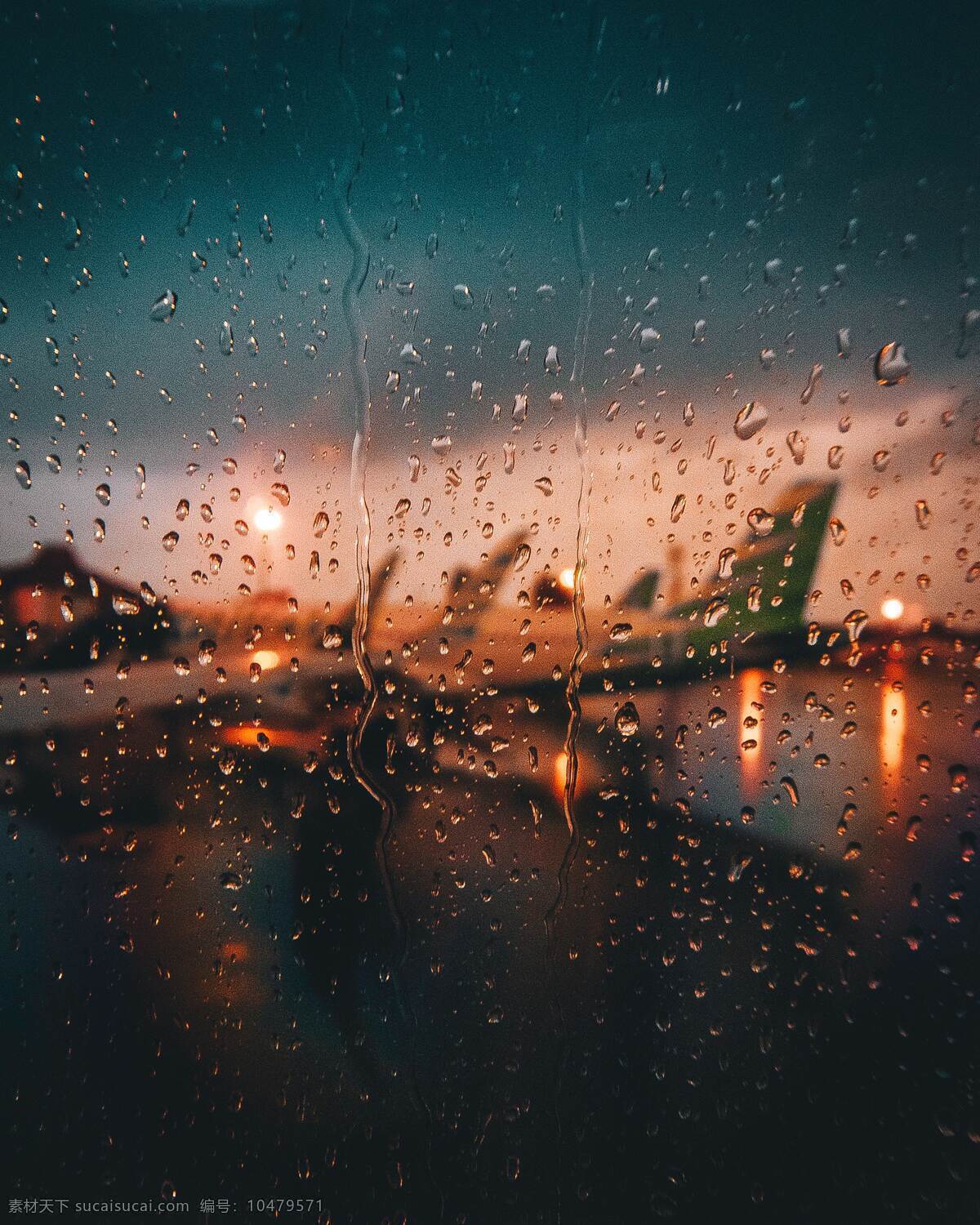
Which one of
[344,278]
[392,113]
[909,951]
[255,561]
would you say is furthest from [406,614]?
[909,951]

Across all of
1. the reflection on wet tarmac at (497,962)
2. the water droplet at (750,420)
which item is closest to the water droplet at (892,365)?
the water droplet at (750,420)

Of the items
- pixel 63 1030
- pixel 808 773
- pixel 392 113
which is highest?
pixel 392 113

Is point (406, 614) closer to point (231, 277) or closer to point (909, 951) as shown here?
point (231, 277)

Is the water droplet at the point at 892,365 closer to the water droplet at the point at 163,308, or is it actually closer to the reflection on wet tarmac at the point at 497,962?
the reflection on wet tarmac at the point at 497,962

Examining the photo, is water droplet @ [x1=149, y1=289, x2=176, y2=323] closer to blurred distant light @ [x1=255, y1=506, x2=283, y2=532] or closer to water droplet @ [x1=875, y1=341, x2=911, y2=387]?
blurred distant light @ [x1=255, y1=506, x2=283, y2=532]

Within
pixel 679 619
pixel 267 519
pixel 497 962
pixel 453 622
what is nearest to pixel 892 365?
pixel 679 619

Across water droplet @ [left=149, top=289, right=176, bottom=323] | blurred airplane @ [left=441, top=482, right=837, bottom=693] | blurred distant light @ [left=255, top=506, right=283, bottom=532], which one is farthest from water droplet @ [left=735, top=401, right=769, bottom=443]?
water droplet @ [left=149, top=289, right=176, bottom=323]

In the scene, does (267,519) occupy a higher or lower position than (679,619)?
higher

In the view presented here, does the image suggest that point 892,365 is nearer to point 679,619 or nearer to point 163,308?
point 679,619
